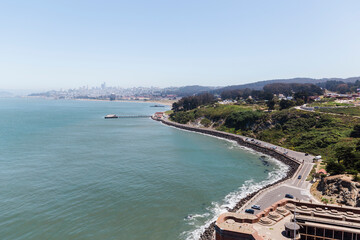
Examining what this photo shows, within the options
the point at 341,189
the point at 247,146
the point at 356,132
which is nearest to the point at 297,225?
the point at 341,189

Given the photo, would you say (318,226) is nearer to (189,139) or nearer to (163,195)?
(163,195)

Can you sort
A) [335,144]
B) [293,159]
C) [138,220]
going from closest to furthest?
1. [138,220]
2. [293,159]
3. [335,144]

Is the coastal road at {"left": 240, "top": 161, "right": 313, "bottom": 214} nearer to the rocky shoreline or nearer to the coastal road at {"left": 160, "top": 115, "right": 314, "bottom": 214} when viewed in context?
the coastal road at {"left": 160, "top": 115, "right": 314, "bottom": 214}

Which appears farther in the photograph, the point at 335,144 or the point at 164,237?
the point at 335,144

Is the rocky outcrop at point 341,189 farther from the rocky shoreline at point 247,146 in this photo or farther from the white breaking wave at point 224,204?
the white breaking wave at point 224,204

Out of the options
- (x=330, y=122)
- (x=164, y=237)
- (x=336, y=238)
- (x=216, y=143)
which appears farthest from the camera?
(x=216, y=143)

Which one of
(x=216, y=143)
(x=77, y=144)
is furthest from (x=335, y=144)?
(x=77, y=144)

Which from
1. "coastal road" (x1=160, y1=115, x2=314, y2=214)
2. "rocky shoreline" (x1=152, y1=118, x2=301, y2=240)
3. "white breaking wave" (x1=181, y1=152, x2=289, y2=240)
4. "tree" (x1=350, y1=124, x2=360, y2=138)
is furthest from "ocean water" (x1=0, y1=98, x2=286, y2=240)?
"tree" (x1=350, y1=124, x2=360, y2=138)

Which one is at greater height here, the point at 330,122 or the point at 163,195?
the point at 330,122
